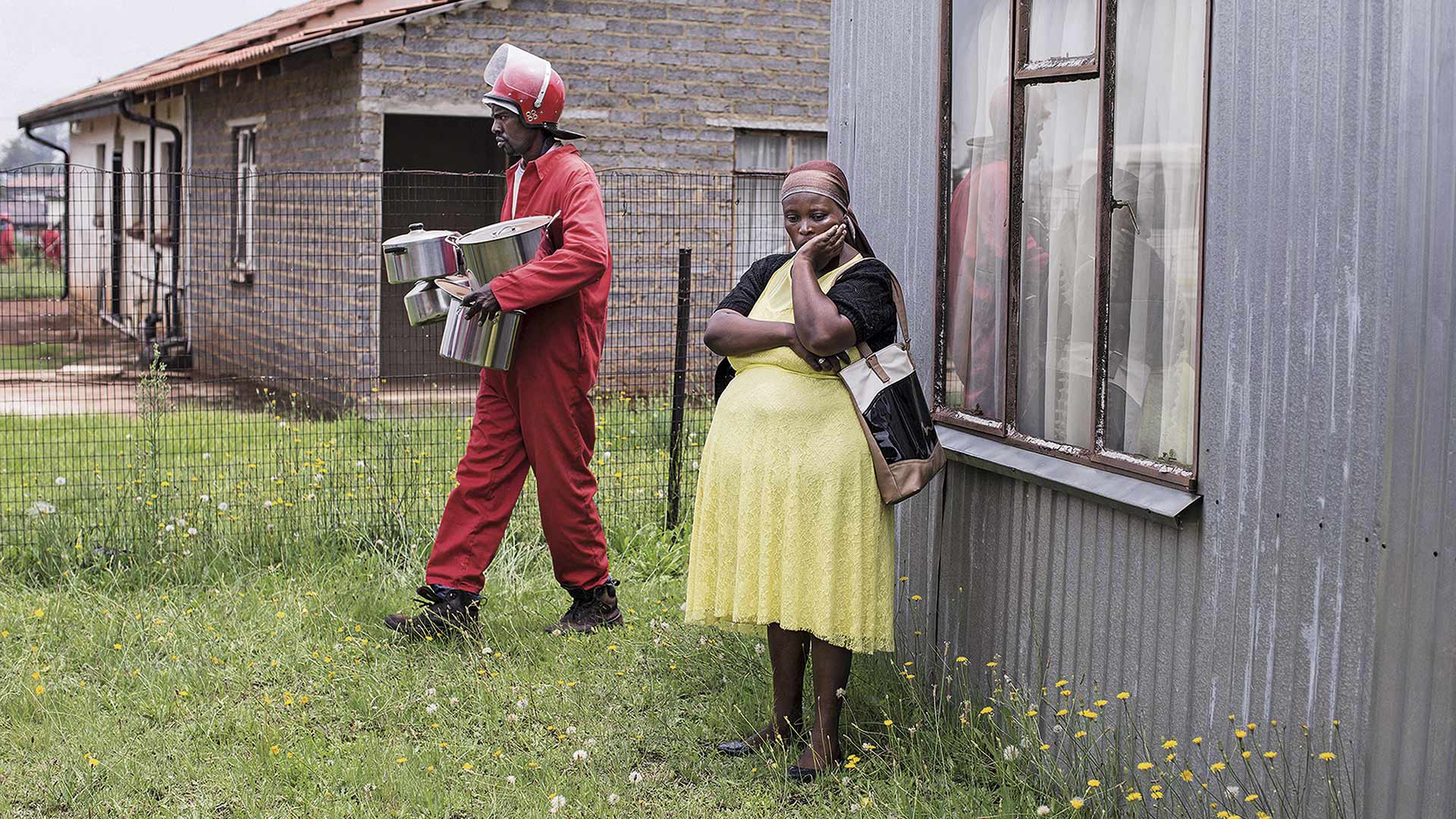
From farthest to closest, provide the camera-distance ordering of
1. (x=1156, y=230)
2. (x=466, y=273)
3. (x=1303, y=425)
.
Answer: (x=466, y=273), (x=1156, y=230), (x=1303, y=425)

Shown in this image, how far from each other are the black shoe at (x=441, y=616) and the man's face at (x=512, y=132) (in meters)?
1.72

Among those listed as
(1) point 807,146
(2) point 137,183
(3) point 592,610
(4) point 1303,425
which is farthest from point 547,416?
(2) point 137,183

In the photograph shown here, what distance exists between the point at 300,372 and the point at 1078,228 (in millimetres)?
9529

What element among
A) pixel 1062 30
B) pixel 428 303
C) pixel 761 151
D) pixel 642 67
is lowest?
pixel 428 303

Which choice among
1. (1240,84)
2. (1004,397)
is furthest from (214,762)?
(1240,84)

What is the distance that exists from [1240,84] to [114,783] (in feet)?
12.3

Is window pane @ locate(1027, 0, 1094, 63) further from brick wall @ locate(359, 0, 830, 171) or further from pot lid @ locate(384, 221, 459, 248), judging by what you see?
brick wall @ locate(359, 0, 830, 171)

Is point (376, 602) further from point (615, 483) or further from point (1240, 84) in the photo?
point (1240, 84)

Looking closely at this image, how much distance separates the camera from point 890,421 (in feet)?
14.4

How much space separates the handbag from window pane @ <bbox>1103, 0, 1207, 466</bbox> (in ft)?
1.78

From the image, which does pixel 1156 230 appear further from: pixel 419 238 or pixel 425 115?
pixel 425 115

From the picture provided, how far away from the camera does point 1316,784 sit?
132 inches

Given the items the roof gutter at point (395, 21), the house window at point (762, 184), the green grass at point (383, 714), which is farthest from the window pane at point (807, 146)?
the green grass at point (383, 714)

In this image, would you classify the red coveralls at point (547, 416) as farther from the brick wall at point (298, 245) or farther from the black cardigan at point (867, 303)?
the brick wall at point (298, 245)
